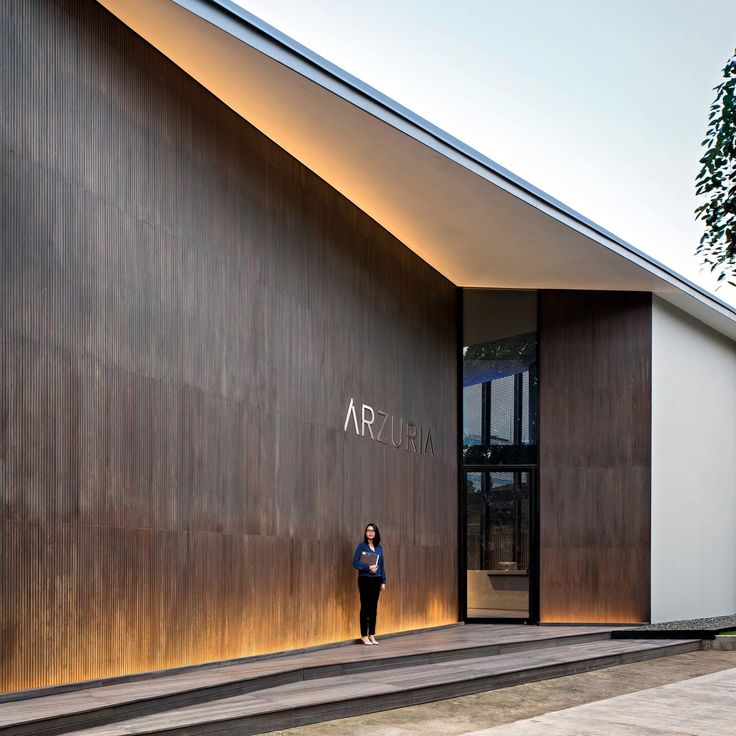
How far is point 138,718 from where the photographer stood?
5.38 meters

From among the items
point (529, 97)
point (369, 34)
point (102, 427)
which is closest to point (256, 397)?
point (102, 427)

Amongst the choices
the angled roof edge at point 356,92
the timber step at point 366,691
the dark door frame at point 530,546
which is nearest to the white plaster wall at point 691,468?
the dark door frame at point 530,546

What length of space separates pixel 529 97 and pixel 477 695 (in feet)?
39.0

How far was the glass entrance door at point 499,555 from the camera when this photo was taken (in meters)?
12.5

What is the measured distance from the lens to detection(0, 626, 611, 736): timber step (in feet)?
16.3

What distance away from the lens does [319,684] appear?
6.98m

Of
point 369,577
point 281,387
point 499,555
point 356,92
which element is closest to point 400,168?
point 356,92

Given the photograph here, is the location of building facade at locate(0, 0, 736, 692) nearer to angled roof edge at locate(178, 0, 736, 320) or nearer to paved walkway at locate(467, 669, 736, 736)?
angled roof edge at locate(178, 0, 736, 320)

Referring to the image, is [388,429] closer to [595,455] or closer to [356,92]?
[595,455]

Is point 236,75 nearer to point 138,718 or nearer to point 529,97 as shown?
point 138,718

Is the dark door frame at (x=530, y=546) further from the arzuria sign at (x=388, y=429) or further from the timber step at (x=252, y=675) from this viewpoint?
the arzuria sign at (x=388, y=429)

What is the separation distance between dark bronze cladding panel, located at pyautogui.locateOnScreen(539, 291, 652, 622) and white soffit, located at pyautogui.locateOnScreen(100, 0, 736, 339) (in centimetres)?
45

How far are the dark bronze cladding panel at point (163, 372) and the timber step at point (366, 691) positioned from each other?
31.2 inches

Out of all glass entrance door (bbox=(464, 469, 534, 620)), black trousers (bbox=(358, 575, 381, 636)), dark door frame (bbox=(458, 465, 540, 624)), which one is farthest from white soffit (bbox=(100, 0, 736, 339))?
black trousers (bbox=(358, 575, 381, 636))
